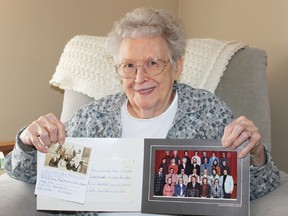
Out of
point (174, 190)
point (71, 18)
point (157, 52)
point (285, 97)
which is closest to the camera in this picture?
point (174, 190)

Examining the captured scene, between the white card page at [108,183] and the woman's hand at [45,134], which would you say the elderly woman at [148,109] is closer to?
the woman's hand at [45,134]

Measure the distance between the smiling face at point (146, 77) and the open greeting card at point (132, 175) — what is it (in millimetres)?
176

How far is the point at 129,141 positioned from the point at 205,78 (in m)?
0.52

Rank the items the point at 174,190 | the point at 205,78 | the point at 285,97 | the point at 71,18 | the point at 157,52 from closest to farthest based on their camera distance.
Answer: the point at 174,190 < the point at 157,52 < the point at 205,78 < the point at 285,97 < the point at 71,18

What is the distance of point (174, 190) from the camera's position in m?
1.05

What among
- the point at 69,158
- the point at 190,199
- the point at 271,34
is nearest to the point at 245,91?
the point at 271,34

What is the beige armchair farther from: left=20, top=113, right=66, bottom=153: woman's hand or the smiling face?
left=20, top=113, right=66, bottom=153: woman's hand

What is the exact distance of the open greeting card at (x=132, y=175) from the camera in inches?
40.8

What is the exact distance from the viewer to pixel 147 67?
120 centimetres

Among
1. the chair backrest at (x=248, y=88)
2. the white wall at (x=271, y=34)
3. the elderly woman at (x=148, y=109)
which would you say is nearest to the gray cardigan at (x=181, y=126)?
the elderly woman at (x=148, y=109)

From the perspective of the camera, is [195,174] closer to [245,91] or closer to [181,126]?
[181,126]

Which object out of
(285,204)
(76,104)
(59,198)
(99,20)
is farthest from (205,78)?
(99,20)

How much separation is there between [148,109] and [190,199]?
0.33 m

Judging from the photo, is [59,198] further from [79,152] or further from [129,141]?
[129,141]
